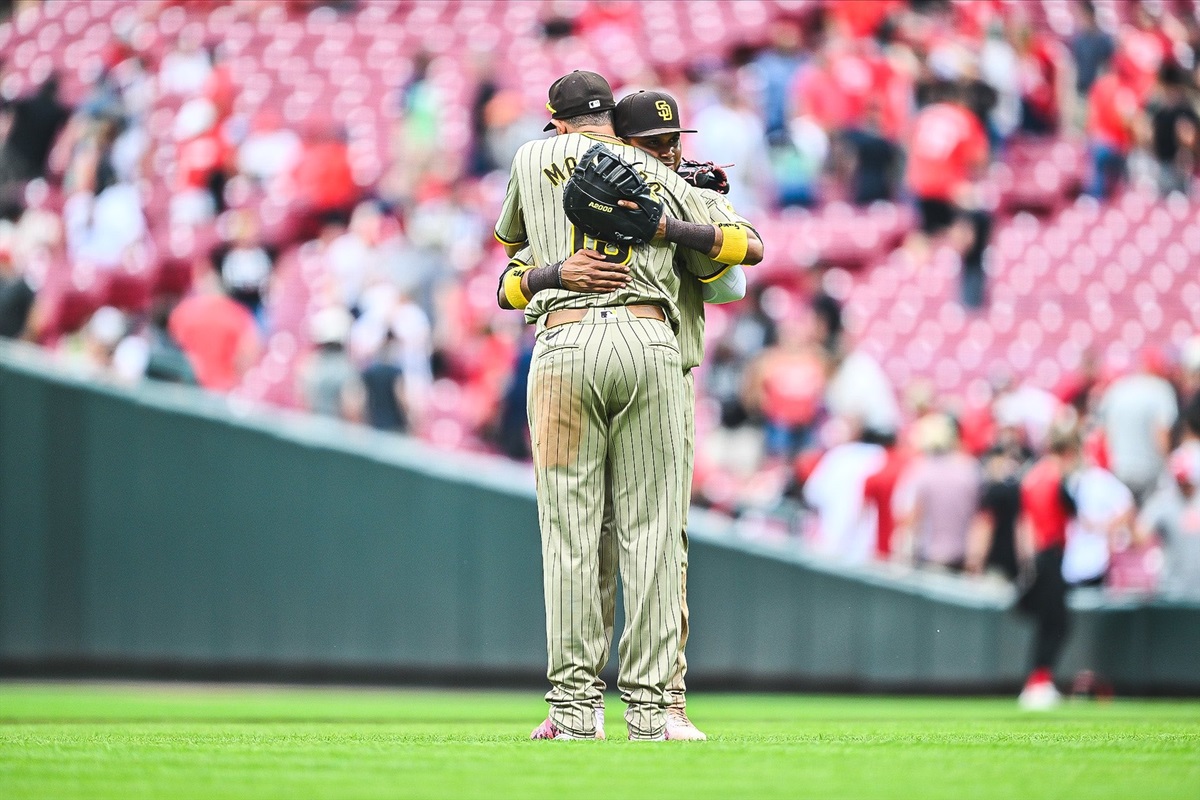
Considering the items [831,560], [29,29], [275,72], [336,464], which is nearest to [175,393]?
[336,464]

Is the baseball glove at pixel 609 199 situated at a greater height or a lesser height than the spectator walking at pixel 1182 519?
greater

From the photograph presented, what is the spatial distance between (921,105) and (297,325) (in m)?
5.72

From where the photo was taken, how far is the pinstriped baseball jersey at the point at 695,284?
504cm

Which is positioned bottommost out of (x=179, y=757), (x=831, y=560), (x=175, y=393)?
(x=179, y=757)

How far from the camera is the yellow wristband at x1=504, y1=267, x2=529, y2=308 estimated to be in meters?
4.97

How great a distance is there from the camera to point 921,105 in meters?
15.3

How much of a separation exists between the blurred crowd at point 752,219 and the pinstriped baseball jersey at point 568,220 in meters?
6.29

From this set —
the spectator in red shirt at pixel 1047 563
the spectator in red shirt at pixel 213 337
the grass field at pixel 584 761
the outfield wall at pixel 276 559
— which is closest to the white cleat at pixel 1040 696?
the spectator in red shirt at pixel 1047 563

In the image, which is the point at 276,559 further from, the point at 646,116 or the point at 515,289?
the point at 646,116

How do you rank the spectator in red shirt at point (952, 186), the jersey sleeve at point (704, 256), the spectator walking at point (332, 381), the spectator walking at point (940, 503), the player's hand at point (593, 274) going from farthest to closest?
the spectator in red shirt at point (952, 186)
the spectator walking at point (332, 381)
the spectator walking at point (940, 503)
the jersey sleeve at point (704, 256)
the player's hand at point (593, 274)

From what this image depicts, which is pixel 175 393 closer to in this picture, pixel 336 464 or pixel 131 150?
pixel 336 464

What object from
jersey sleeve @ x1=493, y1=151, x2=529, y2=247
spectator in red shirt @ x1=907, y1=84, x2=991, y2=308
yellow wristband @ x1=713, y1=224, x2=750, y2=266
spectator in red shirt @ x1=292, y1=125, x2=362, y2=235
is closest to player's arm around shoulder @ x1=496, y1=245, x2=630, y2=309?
jersey sleeve @ x1=493, y1=151, x2=529, y2=247

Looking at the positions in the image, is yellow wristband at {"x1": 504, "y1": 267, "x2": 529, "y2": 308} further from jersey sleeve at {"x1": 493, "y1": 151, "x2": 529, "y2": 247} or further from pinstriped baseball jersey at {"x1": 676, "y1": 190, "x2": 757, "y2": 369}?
pinstriped baseball jersey at {"x1": 676, "y1": 190, "x2": 757, "y2": 369}

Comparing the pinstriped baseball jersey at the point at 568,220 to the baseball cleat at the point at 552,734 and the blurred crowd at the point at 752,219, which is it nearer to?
the baseball cleat at the point at 552,734
